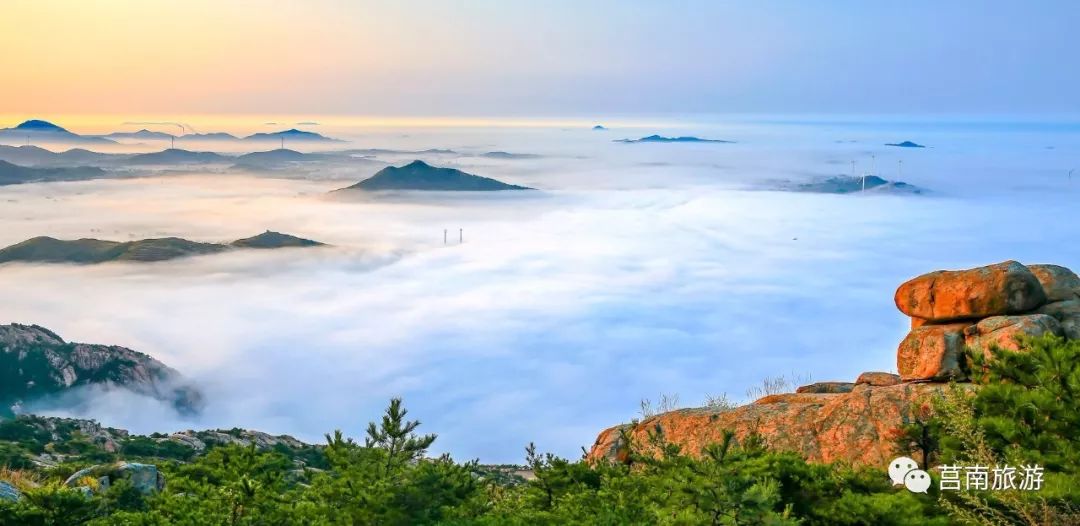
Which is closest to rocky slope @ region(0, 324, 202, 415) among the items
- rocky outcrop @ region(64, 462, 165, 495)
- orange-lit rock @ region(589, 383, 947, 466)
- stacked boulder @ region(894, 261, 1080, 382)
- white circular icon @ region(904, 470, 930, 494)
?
rocky outcrop @ region(64, 462, 165, 495)

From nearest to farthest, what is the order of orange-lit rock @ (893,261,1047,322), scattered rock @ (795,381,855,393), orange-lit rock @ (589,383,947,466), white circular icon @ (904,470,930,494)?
white circular icon @ (904,470,930,494)
orange-lit rock @ (589,383,947,466)
orange-lit rock @ (893,261,1047,322)
scattered rock @ (795,381,855,393)

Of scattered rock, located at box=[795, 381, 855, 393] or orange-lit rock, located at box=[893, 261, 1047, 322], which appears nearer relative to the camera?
orange-lit rock, located at box=[893, 261, 1047, 322]

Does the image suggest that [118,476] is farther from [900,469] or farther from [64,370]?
[64,370]

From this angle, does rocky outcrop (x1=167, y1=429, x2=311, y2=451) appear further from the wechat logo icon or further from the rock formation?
the wechat logo icon

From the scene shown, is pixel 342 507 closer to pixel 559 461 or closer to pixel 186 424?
pixel 559 461

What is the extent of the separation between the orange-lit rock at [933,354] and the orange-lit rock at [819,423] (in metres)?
0.65

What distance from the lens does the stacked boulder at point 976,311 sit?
20.6 metres

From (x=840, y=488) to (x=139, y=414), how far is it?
14840 cm

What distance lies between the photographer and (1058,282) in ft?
73.9

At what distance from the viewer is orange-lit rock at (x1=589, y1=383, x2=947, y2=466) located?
1847cm

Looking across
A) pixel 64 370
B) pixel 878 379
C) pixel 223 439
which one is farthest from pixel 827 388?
pixel 64 370

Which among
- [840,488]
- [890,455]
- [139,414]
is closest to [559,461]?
[840,488]

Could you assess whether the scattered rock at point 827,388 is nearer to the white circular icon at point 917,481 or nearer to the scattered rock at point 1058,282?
the scattered rock at point 1058,282

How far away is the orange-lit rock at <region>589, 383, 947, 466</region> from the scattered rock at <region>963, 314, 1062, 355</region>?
1614mm
